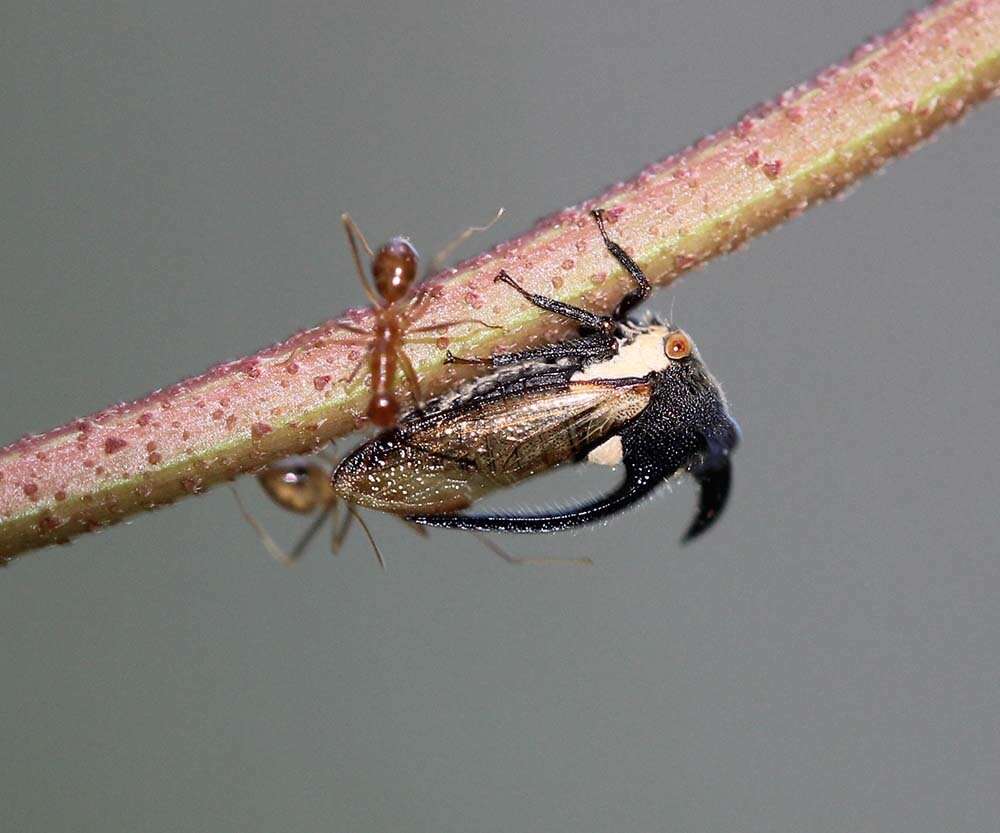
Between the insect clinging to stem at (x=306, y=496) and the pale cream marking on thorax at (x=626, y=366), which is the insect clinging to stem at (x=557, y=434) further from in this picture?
the insect clinging to stem at (x=306, y=496)

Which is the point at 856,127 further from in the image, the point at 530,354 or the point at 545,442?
the point at 545,442

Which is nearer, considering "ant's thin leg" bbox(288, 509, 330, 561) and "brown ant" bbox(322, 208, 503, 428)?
"brown ant" bbox(322, 208, 503, 428)

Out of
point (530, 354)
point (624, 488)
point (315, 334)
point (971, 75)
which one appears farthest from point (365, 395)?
point (971, 75)

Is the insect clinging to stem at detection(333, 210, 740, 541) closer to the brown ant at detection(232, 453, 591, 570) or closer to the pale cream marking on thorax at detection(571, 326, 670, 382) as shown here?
the pale cream marking on thorax at detection(571, 326, 670, 382)

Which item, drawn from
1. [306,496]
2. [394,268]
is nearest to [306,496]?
[306,496]

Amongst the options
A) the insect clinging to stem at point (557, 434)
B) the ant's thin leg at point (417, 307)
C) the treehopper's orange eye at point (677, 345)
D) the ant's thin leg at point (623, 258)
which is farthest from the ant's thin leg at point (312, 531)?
the ant's thin leg at point (623, 258)

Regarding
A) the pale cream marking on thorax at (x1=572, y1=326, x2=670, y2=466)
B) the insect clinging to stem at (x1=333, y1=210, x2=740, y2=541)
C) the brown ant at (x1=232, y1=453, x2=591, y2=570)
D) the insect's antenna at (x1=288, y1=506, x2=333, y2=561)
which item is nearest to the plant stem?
the insect clinging to stem at (x1=333, y1=210, x2=740, y2=541)
